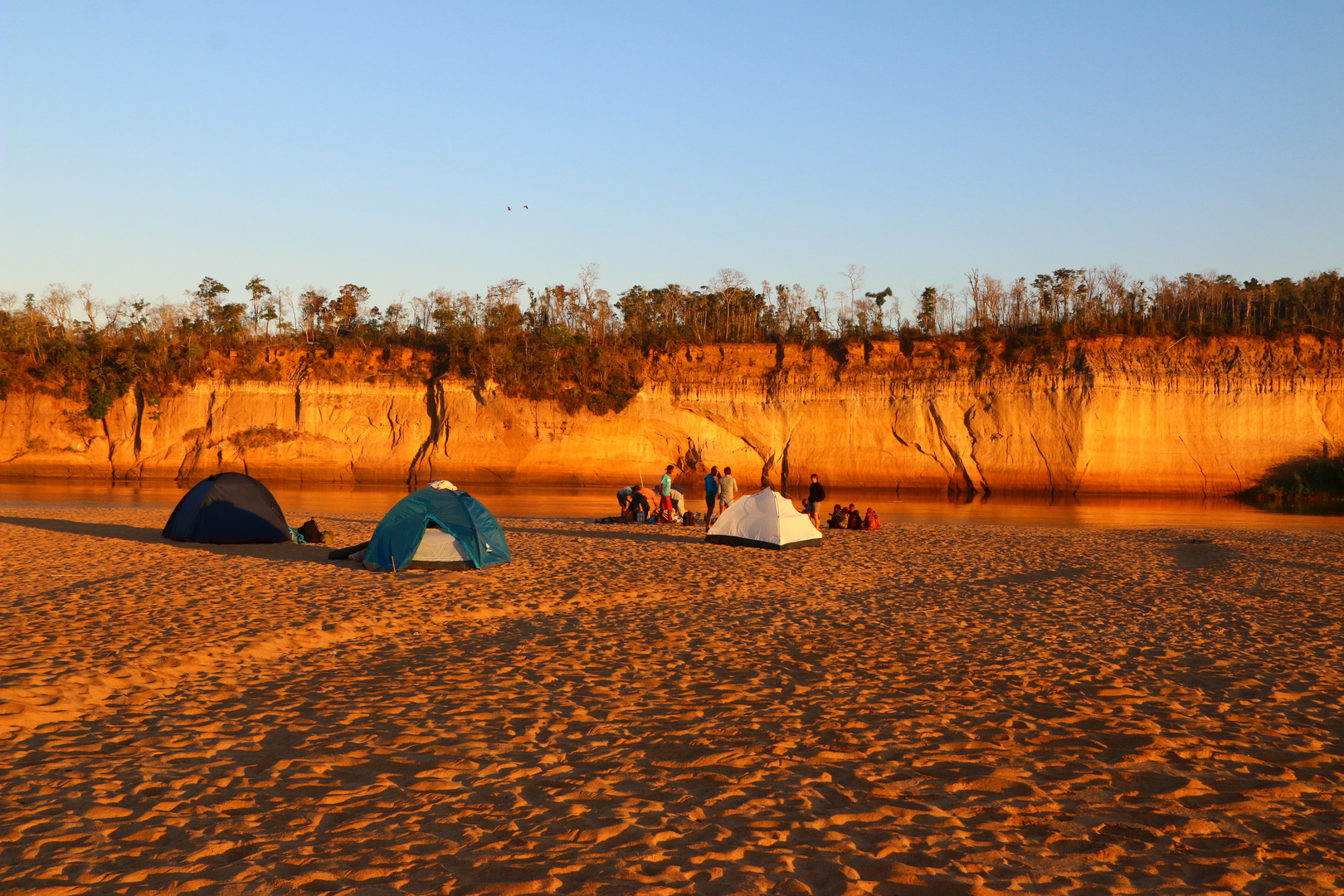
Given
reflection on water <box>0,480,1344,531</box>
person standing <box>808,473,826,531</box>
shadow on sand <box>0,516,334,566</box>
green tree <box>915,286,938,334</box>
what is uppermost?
green tree <box>915,286,938,334</box>

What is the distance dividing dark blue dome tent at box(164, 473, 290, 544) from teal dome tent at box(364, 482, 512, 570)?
3.94 m

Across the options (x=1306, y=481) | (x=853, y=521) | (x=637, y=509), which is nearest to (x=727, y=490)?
(x=637, y=509)

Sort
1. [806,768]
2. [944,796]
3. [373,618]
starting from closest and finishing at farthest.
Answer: [944,796] < [806,768] < [373,618]

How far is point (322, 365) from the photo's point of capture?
4619 centimetres

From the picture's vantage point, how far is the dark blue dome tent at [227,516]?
1616 cm

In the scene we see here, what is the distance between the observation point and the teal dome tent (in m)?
12.9

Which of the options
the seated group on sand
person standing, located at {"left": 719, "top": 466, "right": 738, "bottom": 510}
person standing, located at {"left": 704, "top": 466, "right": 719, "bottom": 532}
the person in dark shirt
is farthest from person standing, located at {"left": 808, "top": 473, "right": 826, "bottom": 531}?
the person in dark shirt

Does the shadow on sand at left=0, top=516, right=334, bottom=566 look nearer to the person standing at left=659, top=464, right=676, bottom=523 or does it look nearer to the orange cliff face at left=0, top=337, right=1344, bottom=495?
the person standing at left=659, top=464, right=676, bottom=523

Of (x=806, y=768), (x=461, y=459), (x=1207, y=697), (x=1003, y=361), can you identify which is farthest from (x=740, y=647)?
(x=1003, y=361)

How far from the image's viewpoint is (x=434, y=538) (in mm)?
13039

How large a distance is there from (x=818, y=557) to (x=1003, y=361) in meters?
33.4

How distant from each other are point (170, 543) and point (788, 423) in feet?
109

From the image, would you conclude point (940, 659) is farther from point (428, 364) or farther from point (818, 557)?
point (428, 364)

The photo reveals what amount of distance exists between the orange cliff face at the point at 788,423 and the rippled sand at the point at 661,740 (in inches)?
1287
